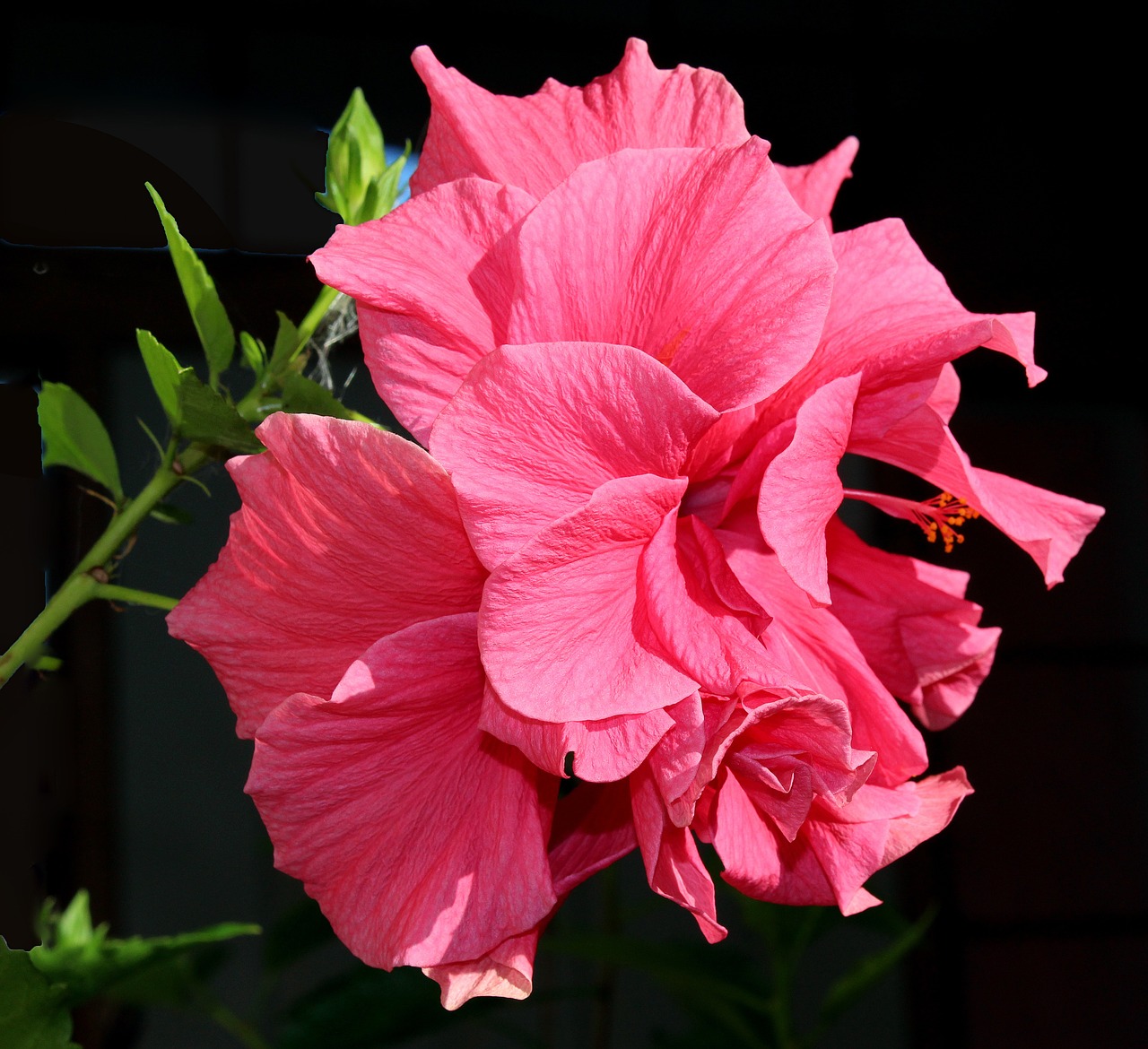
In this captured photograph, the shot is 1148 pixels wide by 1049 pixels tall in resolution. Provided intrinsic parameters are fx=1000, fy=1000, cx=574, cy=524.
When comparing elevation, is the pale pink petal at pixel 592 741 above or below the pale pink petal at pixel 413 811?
above

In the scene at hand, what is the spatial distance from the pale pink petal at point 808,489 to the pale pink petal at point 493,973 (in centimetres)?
12

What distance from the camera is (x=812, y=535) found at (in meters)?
0.24

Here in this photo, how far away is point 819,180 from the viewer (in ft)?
1.11

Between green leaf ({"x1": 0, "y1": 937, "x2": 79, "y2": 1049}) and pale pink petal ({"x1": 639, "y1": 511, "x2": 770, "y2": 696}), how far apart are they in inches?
8.0

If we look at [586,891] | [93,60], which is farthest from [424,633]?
[586,891]

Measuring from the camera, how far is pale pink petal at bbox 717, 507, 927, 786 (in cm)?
28

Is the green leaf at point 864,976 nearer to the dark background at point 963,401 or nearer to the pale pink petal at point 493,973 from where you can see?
the pale pink petal at point 493,973

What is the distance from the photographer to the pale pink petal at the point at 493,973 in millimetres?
256

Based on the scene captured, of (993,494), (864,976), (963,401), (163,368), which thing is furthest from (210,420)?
(963,401)

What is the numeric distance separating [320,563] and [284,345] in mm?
107

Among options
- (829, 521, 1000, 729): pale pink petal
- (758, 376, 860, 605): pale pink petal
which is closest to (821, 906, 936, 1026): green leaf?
(829, 521, 1000, 729): pale pink petal

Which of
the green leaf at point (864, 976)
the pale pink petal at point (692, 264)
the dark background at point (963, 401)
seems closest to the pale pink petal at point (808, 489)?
the pale pink petal at point (692, 264)

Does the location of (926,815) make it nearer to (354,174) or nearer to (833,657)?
(833,657)

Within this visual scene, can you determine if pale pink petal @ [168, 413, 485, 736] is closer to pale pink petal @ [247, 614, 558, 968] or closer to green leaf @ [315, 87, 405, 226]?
pale pink petal @ [247, 614, 558, 968]
